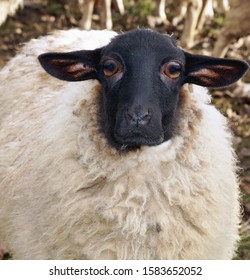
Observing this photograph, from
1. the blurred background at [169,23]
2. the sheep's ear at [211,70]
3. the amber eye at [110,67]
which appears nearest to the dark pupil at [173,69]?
the sheep's ear at [211,70]

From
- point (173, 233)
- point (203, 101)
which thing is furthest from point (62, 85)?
point (173, 233)

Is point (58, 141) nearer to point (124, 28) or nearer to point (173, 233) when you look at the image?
point (173, 233)

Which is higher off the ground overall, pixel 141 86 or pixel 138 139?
pixel 141 86

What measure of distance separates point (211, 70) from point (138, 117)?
1.99 ft

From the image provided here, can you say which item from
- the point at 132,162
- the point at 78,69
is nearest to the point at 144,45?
the point at 78,69

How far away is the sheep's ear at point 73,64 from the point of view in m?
3.41

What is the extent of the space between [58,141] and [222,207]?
2.93ft

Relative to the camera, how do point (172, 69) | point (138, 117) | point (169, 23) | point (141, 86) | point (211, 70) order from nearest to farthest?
point (138, 117)
point (141, 86)
point (172, 69)
point (211, 70)
point (169, 23)

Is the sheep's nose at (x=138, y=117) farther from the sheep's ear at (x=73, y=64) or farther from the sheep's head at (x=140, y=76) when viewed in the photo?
the sheep's ear at (x=73, y=64)

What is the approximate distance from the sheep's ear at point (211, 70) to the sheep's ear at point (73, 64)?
0.46 meters

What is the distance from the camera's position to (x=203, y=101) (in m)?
3.66

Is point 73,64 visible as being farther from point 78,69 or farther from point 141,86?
point 141,86

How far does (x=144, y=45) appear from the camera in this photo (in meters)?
3.25

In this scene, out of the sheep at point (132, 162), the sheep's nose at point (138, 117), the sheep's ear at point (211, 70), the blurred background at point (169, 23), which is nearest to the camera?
the sheep's nose at point (138, 117)
